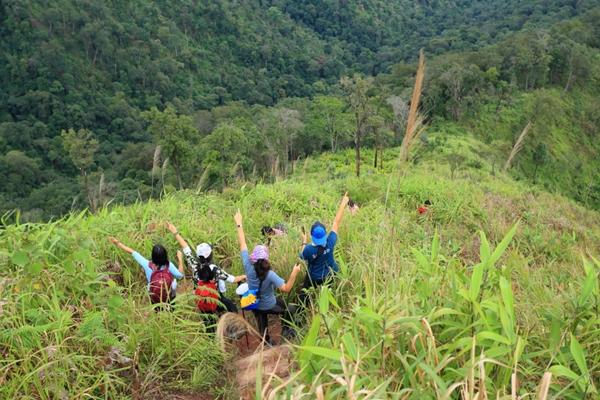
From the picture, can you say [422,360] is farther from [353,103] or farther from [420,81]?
[353,103]

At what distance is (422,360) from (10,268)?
2695 millimetres

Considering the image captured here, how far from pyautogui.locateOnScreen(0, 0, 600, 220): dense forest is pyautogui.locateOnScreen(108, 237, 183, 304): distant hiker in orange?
6.71ft

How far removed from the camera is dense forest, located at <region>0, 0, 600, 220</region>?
28031mm

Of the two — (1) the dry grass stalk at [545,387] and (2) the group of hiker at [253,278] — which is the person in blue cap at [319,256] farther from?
(1) the dry grass stalk at [545,387]

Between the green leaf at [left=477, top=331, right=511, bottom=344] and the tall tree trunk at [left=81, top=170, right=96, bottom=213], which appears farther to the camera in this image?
the tall tree trunk at [left=81, top=170, right=96, bottom=213]

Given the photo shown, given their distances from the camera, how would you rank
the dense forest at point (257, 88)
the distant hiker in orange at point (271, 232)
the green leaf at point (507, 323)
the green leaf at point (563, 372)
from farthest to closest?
the dense forest at point (257, 88)
the distant hiker in orange at point (271, 232)
the green leaf at point (507, 323)
the green leaf at point (563, 372)

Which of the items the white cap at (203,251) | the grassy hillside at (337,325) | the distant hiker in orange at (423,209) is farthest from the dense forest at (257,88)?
the distant hiker in orange at (423,209)

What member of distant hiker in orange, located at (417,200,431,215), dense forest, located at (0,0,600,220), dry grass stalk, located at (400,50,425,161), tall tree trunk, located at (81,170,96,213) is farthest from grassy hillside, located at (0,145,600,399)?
distant hiker in orange, located at (417,200,431,215)

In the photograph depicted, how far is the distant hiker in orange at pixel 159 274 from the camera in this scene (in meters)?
3.13

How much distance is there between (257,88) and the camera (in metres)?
71.2

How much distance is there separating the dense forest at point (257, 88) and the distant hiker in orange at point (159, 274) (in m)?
2.05

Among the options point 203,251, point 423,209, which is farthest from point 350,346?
point 423,209

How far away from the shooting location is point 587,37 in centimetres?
4666

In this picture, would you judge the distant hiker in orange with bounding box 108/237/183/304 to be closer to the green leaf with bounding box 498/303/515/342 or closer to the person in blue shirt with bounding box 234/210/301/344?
the person in blue shirt with bounding box 234/210/301/344
